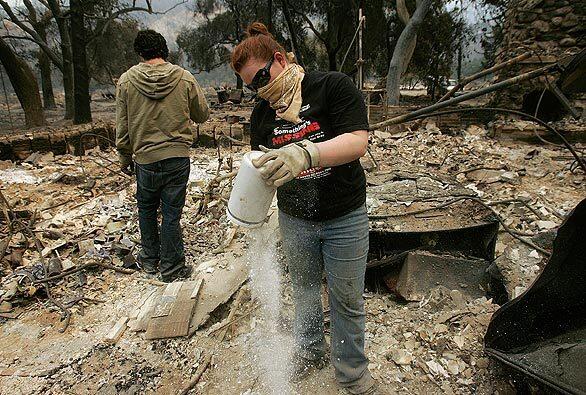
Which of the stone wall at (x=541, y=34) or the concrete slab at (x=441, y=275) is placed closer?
the concrete slab at (x=441, y=275)

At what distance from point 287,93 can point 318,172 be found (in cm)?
39

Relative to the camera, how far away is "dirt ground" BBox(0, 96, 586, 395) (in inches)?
89.4

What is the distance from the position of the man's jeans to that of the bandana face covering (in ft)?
5.34

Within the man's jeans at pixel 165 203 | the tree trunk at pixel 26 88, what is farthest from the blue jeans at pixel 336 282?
the tree trunk at pixel 26 88

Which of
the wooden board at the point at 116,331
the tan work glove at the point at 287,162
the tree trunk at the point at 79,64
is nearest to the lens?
the tan work glove at the point at 287,162

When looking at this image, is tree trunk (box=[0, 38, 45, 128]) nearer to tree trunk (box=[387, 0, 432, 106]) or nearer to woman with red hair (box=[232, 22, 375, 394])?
tree trunk (box=[387, 0, 432, 106])

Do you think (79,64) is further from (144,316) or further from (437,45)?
(437,45)

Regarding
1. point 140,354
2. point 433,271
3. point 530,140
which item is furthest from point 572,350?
point 530,140

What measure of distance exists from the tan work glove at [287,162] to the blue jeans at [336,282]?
42 centimetres

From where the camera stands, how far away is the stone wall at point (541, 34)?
7789 mm

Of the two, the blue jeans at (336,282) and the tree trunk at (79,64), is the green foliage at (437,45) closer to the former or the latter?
the tree trunk at (79,64)

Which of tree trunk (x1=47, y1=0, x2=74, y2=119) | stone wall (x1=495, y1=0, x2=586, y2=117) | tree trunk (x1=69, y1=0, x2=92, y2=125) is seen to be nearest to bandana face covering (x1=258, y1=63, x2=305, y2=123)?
stone wall (x1=495, y1=0, x2=586, y2=117)

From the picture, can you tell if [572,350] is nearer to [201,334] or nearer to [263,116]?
[263,116]

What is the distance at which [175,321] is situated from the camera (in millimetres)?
2715
